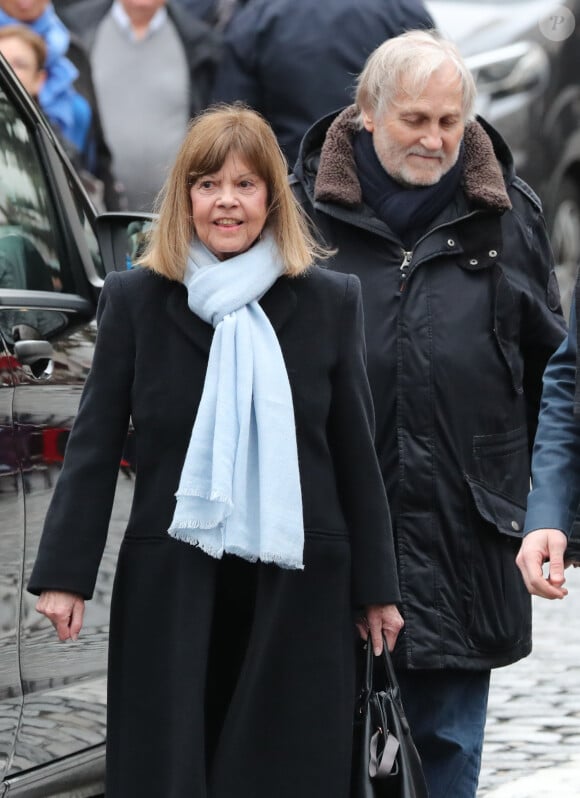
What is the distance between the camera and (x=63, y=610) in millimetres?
3797

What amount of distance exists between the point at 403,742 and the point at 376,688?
1.87 ft

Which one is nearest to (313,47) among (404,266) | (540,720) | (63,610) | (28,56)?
(28,56)

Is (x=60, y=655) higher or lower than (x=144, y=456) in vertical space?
lower

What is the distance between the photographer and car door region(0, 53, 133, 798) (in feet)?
13.1

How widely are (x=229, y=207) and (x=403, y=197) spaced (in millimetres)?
817

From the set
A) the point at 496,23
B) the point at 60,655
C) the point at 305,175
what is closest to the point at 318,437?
the point at 60,655

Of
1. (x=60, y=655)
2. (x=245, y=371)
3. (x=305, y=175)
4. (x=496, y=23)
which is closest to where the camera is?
(x=245, y=371)

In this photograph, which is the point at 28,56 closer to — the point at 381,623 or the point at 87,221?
the point at 87,221

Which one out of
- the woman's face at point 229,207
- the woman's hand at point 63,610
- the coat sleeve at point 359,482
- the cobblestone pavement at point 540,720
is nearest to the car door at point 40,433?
the woman's hand at point 63,610

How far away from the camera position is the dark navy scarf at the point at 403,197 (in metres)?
4.59

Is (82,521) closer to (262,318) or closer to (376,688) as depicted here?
(262,318)

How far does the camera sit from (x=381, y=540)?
3.89 m

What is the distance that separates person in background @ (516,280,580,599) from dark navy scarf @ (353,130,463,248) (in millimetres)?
789

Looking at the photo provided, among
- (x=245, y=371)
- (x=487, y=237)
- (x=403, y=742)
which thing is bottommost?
(x=403, y=742)
